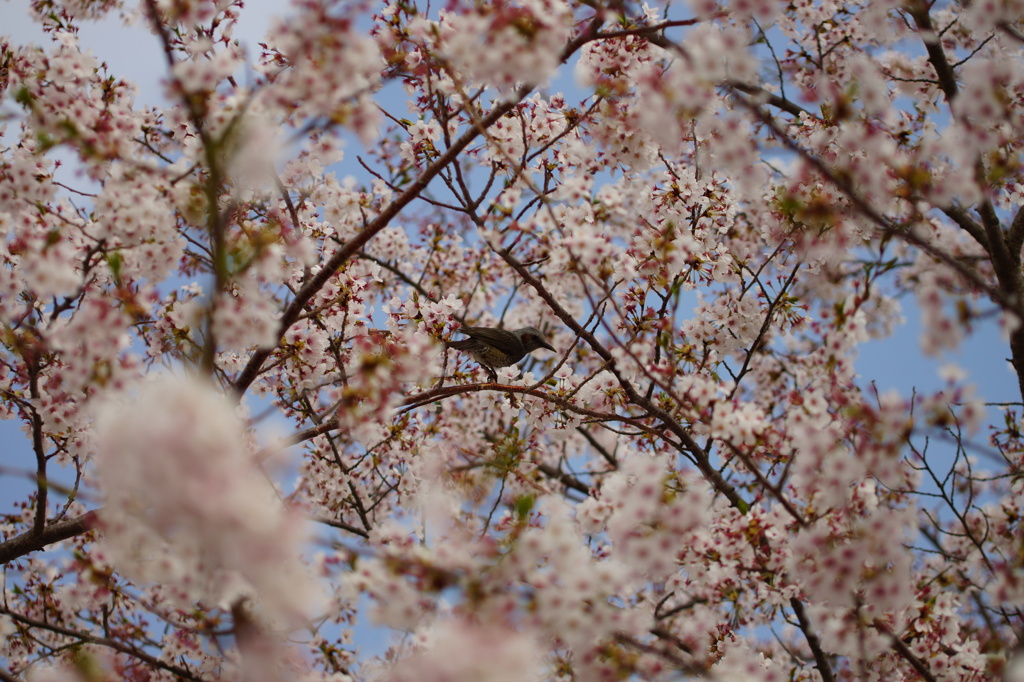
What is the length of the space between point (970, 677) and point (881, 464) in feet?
7.92

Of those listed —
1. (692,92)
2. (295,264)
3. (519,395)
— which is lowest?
(692,92)

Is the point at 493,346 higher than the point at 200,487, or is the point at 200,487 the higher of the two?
the point at 493,346

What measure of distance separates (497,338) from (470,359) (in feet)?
1.67

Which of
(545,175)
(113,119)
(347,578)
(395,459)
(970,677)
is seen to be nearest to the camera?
(347,578)

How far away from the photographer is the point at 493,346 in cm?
550

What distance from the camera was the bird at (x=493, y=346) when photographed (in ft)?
17.6

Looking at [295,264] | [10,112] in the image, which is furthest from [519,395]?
[10,112]

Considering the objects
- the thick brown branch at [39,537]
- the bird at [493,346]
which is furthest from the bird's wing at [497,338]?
the thick brown branch at [39,537]

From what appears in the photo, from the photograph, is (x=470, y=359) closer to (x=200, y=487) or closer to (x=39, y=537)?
(x=39, y=537)

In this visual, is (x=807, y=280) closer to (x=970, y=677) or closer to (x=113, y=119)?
(x=970, y=677)

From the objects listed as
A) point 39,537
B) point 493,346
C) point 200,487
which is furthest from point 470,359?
point 200,487

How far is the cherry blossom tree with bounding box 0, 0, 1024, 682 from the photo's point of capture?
2.26 m

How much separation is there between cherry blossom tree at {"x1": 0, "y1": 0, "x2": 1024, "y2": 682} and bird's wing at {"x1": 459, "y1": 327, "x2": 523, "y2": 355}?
0.41 m

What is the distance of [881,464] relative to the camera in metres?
2.70
